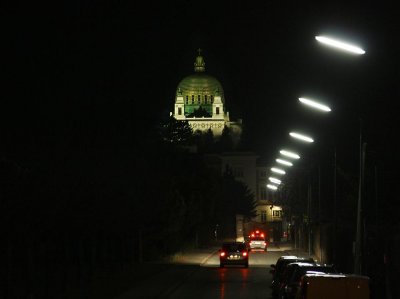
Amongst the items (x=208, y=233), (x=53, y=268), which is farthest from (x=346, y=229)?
(x=208, y=233)

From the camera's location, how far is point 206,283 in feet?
155

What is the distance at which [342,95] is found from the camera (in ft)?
123

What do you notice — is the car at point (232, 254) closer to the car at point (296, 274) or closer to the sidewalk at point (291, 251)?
the sidewalk at point (291, 251)

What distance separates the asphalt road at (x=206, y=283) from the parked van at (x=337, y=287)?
626 inches

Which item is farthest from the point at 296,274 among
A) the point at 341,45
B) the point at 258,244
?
the point at 258,244

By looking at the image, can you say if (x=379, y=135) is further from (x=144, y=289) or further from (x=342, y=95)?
(x=144, y=289)

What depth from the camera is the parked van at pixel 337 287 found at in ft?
68.2

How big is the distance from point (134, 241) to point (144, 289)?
2012cm

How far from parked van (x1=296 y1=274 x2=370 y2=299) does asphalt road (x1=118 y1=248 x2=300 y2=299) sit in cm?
1591

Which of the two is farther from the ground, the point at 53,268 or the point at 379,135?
the point at 379,135

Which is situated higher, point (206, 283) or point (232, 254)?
point (232, 254)

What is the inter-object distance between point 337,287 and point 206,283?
26819mm

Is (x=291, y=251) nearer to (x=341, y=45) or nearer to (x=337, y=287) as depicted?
(x=341, y=45)

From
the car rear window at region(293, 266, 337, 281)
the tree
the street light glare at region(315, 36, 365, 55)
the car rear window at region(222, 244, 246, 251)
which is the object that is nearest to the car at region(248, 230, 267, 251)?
the tree
